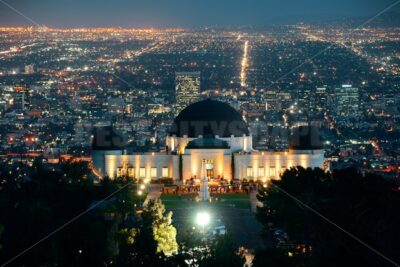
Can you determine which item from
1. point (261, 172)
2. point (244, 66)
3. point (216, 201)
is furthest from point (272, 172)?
point (244, 66)

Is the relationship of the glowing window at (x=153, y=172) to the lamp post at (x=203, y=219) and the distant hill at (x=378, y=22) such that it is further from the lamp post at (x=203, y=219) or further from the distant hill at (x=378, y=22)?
the distant hill at (x=378, y=22)

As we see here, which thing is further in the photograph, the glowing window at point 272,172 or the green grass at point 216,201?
the glowing window at point 272,172

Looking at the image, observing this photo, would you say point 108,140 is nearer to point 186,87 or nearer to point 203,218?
point 203,218

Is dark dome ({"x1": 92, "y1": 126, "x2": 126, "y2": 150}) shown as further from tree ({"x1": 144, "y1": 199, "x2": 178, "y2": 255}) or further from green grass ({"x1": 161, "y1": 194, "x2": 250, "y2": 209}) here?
tree ({"x1": 144, "y1": 199, "x2": 178, "y2": 255})

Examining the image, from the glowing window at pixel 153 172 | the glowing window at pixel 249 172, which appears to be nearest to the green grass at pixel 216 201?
the glowing window at pixel 249 172

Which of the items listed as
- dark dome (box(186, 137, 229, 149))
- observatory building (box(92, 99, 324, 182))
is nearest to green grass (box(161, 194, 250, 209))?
observatory building (box(92, 99, 324, 182))

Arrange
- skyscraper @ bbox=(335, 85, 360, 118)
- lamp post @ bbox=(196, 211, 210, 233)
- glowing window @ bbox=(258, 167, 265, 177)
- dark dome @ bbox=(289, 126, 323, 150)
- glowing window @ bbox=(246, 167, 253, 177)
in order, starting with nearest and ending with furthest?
lamp post @ bbox=(196, 211, 210, 233)
glowing window @ bbox=(258, 167, 265, 177)
glowing window @ bbox=(246, 167, 253, 177)
dark dome @ bbox=(289, 126, 323, 150)
skyscraper @ bbox=(335, 85, 360, 118)

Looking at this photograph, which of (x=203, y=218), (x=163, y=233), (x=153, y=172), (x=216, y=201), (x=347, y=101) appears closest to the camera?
(x=163, y=233)
